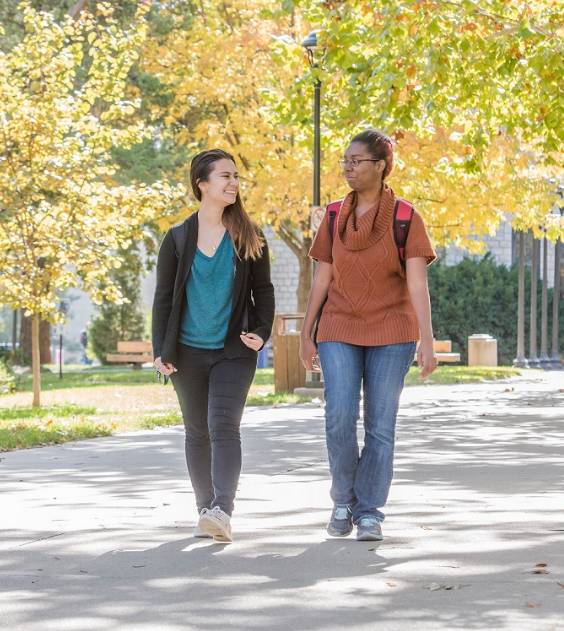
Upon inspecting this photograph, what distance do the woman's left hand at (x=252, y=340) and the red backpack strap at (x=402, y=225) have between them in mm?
757

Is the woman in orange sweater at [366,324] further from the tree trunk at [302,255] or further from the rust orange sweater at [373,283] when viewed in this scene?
the tree trunk at [302,255]

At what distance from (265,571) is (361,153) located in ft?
6.73

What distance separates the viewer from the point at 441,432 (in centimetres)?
1541

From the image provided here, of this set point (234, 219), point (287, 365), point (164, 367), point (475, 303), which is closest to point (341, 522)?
point (164, 367)

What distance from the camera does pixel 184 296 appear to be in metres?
7.68

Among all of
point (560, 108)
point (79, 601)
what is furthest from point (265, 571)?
point (560, 108)

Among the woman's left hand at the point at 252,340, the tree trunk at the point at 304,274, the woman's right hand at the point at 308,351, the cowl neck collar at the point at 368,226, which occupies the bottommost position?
the woman's right hand at the point at 308,351

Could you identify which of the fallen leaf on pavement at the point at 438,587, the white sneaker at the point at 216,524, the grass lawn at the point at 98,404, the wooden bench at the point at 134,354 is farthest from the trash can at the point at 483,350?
the fallen leaf on pavement at the point at 438,587

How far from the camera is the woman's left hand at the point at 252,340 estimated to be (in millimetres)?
7551

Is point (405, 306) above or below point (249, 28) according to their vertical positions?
below

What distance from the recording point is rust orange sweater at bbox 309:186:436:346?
7.48m

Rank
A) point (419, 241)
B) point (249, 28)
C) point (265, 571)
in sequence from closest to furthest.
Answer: point (265, 571), point (419, 241), point (249, 28)

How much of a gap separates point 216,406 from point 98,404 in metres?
13.9

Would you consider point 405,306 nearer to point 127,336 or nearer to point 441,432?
Answer: point 441,432
